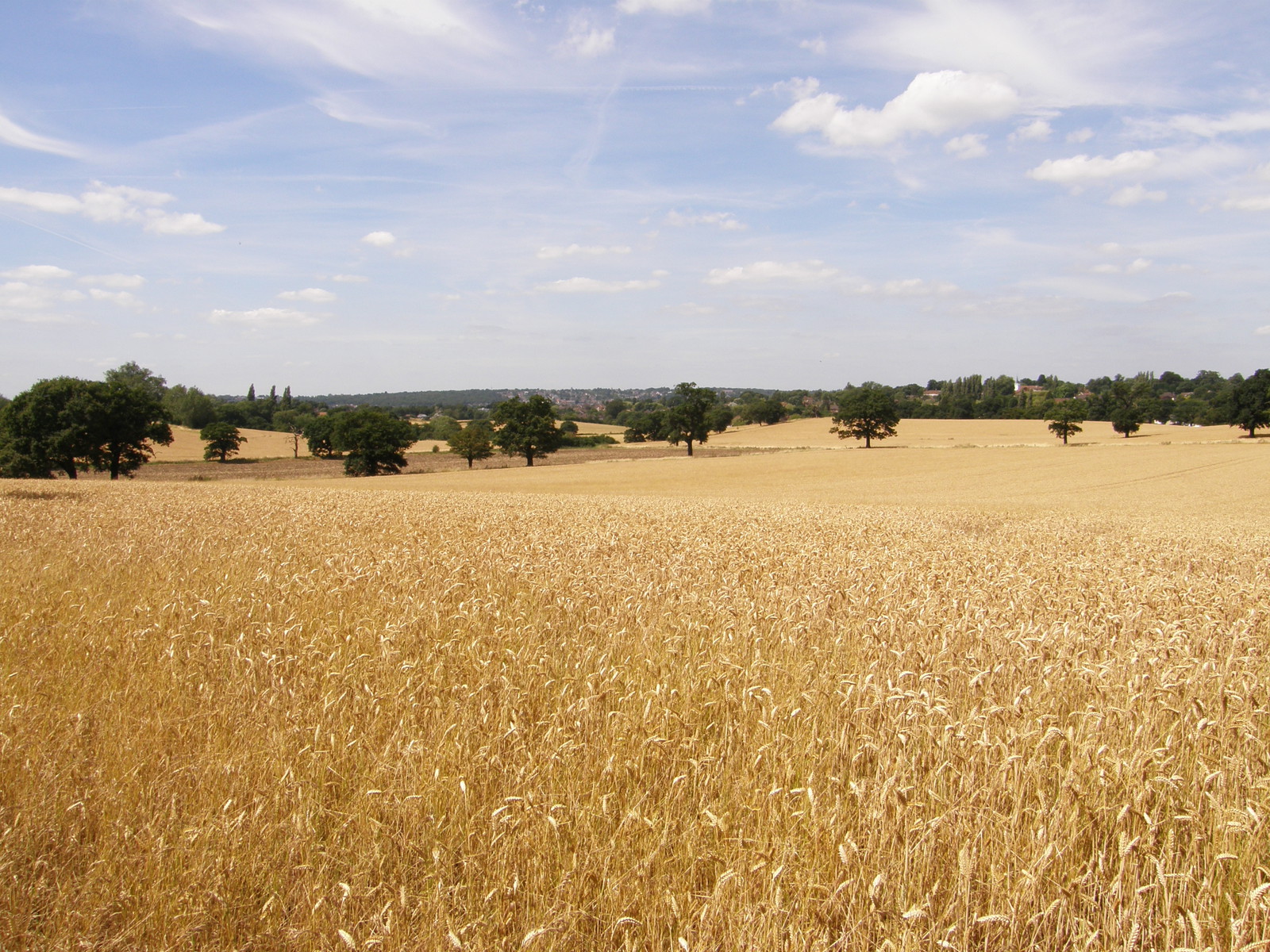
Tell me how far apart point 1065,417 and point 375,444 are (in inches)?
3032

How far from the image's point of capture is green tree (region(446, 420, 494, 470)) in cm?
8125

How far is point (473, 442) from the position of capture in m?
81.4

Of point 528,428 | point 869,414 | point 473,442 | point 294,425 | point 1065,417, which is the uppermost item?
point 294,425

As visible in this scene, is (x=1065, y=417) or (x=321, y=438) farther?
(x=321, y=438)

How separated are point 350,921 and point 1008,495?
3866 cm

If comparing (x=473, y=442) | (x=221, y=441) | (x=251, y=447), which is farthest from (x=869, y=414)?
(x=251, y=447)

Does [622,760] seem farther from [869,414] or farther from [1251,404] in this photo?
[1251,404]

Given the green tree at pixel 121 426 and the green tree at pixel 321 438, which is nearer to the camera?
the green tree at pixel 121 426

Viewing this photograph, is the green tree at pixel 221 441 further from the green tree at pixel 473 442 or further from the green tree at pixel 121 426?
the green tree at pixel 121 426

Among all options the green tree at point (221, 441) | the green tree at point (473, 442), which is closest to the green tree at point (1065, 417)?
the green tree at point (473, 442)

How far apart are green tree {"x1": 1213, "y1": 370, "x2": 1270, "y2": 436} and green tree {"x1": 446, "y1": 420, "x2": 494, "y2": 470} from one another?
279 ft

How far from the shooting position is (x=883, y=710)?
384 cm

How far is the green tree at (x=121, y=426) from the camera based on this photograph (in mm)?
55562

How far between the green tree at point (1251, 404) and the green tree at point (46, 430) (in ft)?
372
